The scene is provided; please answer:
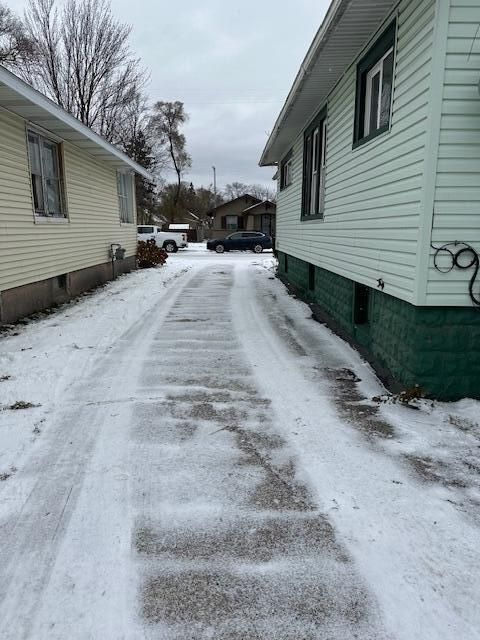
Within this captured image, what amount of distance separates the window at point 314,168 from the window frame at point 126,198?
22.3 ft

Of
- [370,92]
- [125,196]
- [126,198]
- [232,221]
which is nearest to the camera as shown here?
[370,92]

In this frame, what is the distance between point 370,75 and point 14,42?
20871 millimetres

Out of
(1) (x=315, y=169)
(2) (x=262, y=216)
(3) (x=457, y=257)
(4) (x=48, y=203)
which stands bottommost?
(3) (x=457, y=257)

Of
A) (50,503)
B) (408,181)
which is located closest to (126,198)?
(408,181)

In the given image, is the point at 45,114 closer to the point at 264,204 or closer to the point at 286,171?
the point at 286,171

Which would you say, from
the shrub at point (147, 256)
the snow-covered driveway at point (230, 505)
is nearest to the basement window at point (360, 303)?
the snow-covered driveway at point (230, 505)

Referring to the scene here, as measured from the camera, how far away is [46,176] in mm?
8203

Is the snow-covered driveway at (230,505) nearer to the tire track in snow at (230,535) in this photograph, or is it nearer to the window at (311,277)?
the tire track in snow at (230,535)

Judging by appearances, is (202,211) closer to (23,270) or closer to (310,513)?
(23,270)

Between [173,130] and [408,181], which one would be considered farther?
[173,130]

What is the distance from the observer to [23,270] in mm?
6941

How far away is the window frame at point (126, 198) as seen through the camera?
1386 centimetres

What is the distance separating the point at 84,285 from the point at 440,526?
9.27 m

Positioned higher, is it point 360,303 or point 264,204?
point 264,204
